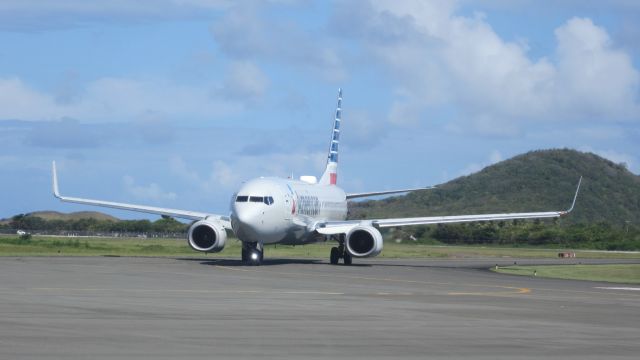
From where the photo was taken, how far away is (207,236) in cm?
5166

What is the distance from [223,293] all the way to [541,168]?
145 metres

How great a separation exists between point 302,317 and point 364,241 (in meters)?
29.4

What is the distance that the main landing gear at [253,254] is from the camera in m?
49.3

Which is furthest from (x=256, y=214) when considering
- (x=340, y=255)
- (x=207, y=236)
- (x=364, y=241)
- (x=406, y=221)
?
(x=406, y=221)

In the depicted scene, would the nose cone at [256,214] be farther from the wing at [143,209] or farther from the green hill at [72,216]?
the green hill at [72,216]

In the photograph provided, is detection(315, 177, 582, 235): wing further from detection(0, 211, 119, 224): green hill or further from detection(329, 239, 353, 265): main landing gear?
detection(0, 211, 119, 224): green hill

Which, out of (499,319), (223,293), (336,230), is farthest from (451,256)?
(499,319)

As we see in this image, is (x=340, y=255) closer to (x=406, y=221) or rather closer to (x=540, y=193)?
(x=406, y=221)

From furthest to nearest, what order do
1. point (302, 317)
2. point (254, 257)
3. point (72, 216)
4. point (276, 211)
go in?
point (72, 216), point (276, 211), point (254, 257), point (302, 317)

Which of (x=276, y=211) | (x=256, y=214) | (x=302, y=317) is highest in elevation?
(x=276, y=211)

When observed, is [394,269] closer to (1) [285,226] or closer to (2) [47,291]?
(1) [285,226]

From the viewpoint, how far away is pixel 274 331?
1948cm

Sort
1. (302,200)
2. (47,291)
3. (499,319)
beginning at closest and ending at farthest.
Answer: (499,319)
(47,291)
(302,200)

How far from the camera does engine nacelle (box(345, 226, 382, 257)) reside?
5119 cm
